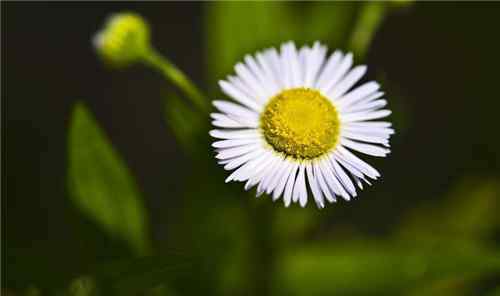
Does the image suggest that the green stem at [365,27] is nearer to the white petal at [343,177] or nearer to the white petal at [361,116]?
the white petal at [361,116]

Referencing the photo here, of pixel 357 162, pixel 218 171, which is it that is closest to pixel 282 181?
pixel 357 162

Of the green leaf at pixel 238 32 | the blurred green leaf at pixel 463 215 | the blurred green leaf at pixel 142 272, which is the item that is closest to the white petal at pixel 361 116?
the blurred green leaf at pixel 142 272

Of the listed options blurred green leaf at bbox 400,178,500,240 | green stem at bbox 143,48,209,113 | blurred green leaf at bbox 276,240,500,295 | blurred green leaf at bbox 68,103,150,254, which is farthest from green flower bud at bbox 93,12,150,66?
blurred green leaf at bbox 400,178,500,240

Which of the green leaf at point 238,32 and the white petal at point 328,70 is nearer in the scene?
the white petal at point 328,70

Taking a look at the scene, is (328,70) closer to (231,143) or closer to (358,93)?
(358,93)

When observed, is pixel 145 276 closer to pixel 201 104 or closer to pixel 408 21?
pixel 201 104

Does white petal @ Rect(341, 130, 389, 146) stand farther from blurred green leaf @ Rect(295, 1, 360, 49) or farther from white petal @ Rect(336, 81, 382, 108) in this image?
blurred green leaf @ Rect(295, 1, 360, 49)
